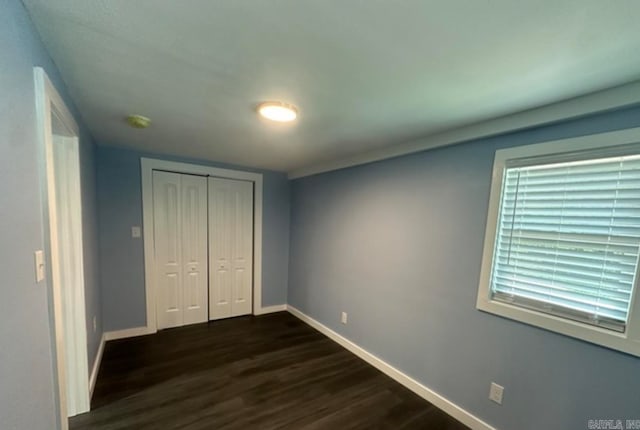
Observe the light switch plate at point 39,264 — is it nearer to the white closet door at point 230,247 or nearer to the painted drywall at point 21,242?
the painted drywall at point 21,242

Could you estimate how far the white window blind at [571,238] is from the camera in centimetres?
132

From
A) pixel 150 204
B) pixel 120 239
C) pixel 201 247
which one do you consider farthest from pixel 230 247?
pixel 120 239

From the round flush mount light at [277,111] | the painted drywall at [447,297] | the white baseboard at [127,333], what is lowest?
the white baseboard at [127,333]

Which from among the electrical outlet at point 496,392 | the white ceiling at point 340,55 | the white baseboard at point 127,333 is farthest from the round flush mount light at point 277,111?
the white baseboard at point 127,333

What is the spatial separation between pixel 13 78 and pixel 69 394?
2.13 m

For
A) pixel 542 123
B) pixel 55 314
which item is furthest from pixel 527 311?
pixel 55 314

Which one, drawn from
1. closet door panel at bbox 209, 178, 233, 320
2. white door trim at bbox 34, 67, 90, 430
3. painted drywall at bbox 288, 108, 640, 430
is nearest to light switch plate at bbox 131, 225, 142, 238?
closet door panel at bbox 209, 178, 233, 320

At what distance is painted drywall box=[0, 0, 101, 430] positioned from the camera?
0.76 m

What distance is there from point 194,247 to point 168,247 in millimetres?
301

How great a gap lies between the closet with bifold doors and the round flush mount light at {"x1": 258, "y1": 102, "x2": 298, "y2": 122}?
211 cm

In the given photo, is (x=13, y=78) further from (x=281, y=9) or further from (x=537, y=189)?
(x=537, y=189)

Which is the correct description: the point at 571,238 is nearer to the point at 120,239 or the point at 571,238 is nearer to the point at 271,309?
the point at 271,309

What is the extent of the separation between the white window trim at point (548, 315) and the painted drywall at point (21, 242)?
7.77ft

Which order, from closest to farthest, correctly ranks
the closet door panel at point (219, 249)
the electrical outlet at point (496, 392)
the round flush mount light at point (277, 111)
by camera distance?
the round flush mount light at point (277, 111)
the electrical outlet at point (496, 392)
the closet door panel at point (219, 249)
